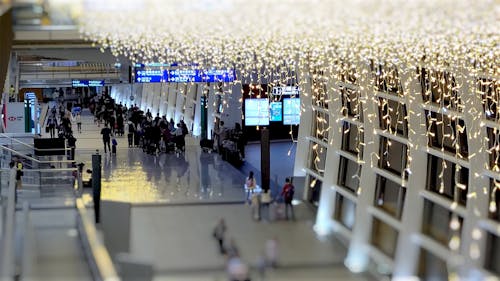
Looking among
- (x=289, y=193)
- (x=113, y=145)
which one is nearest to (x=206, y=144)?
(x=113, y=145)

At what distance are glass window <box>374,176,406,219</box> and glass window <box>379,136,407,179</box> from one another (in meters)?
0.22

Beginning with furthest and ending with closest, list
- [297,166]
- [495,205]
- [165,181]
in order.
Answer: [165,181]
[297,166]
[495,205]

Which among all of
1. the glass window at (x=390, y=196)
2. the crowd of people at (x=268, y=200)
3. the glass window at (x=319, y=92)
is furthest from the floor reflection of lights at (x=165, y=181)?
the glass window at (x=390, y=196)

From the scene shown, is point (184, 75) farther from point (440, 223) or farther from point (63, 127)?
point (440, 223)

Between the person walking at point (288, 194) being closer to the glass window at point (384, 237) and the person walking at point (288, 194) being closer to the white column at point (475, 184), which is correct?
the glass window at point (384, 237)

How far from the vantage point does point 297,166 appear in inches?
876

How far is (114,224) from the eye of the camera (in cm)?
1914

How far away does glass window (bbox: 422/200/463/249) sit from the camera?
1434cm

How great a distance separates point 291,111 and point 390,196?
15018 mm

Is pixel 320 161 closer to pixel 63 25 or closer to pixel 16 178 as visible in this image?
pixel 16 178

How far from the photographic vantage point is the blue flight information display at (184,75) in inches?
1024

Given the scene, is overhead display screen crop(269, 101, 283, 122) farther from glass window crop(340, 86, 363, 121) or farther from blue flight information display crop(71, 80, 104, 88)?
glass window crop(340, 86, 363, 121)

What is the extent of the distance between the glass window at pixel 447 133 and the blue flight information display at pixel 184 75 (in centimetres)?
1128

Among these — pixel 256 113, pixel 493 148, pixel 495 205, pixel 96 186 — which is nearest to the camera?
pixel 493 148
